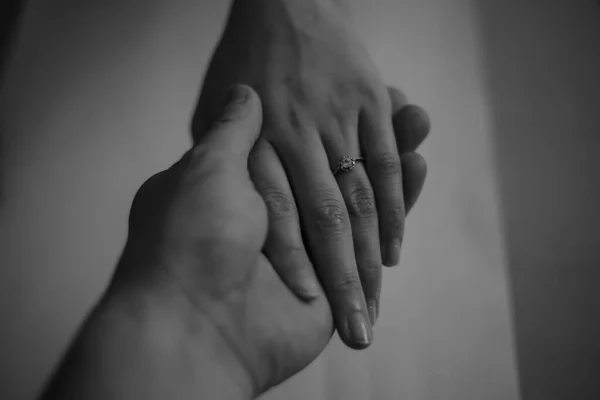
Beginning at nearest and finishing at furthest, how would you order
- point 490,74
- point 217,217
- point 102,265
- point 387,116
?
point 217,217 → point 387,116 → point 102,265 → point 490,74

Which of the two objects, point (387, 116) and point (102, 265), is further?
point (102, 265)

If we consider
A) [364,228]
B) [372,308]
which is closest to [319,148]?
[364,228]

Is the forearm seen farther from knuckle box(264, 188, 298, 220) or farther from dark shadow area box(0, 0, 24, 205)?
dark shadow area box(0, 0, 24, 205)

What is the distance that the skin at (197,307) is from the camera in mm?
437

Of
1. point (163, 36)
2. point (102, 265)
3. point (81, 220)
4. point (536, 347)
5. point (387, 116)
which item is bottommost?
point (536, 347)

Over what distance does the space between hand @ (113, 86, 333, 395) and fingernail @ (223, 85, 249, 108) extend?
0.10 m

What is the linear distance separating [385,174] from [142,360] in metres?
0.53

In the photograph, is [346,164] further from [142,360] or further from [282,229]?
[142,360]

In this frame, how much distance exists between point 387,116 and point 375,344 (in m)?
0.80

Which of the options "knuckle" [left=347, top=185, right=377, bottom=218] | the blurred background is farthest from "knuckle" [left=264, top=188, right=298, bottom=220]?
the blurred background

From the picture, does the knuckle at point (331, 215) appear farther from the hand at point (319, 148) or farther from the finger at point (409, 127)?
the finger at point (409, 127)

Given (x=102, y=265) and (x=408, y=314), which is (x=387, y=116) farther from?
(x=102, y=265)

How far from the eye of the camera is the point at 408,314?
4.45 feet

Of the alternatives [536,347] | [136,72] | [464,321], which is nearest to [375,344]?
[464,321]
